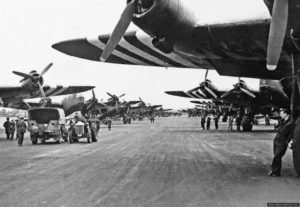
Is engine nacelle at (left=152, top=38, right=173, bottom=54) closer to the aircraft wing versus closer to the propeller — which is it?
the aircraft wing

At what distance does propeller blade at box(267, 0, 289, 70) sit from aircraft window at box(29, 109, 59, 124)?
15215 mm

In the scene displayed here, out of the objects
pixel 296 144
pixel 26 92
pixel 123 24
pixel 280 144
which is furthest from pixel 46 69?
pixel 296 144

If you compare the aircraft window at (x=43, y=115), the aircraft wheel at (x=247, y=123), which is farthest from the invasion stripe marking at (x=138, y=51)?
the aircraft wheel at (x=247, y=123)

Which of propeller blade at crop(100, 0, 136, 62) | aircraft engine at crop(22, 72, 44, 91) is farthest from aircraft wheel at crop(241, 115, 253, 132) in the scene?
propeller blade at crop(100, 0, 136, 62)

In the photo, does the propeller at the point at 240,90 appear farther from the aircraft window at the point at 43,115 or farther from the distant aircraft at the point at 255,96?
the aircraft window at the point at 43,115

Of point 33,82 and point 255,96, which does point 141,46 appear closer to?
point 33,82

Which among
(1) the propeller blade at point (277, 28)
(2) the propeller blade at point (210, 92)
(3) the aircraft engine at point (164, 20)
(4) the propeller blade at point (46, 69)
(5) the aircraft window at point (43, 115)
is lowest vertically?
(5) the aircraft window at point (43, 115)

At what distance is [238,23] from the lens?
7.07 m

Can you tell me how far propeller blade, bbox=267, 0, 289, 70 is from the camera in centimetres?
572

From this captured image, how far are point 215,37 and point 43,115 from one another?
14.1 m

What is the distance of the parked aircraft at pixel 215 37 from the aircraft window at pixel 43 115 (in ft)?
34.9

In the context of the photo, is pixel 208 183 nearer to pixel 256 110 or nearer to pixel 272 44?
pixel 272 44

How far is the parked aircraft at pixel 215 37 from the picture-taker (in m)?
6.16

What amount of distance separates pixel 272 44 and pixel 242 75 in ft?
13.2
